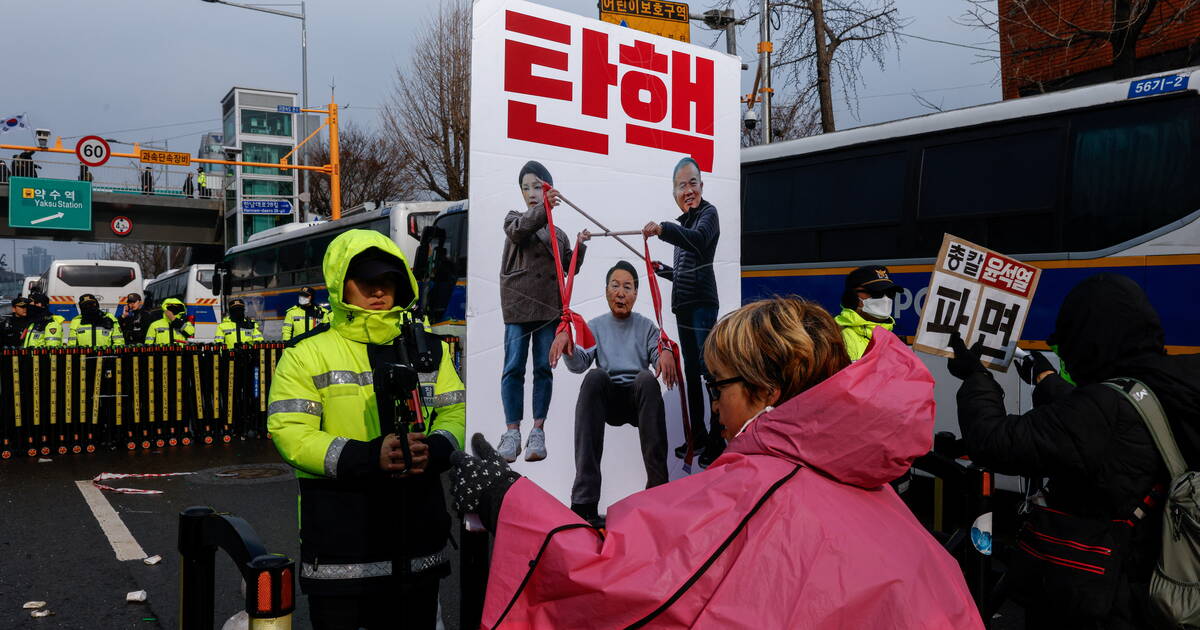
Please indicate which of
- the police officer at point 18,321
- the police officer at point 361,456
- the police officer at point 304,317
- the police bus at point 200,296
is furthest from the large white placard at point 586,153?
the police bus at point 200,296

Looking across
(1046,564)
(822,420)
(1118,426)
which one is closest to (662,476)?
(1046,564)

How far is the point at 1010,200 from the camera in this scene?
25.0 feet

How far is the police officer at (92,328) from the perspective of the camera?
11391 millimetres

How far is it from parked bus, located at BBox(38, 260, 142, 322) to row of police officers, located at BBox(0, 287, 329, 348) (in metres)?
19.1

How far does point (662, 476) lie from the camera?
12.3 feet

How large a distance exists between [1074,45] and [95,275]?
3086 cm

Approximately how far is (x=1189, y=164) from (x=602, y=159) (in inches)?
213

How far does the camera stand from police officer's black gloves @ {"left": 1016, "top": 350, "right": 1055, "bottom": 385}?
339 centimetres

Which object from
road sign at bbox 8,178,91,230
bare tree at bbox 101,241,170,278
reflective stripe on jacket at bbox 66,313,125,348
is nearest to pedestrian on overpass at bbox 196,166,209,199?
road sign at bbox 8,178,91,230

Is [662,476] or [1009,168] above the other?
[1009,168]

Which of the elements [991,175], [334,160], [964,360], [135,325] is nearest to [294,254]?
[334,160]

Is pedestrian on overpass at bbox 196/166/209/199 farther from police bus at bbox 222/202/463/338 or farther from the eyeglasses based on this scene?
the eyeglasses

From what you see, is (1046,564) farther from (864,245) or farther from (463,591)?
(864,245)

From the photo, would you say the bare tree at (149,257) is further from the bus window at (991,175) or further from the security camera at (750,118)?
the bus window at (991,175)
